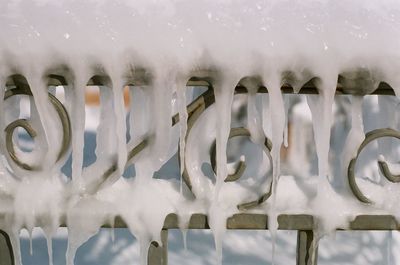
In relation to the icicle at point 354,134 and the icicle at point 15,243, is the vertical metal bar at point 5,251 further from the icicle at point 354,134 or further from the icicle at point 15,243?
the icicle at point 354,134

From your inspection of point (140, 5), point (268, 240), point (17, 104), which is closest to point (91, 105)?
point (268, 240)

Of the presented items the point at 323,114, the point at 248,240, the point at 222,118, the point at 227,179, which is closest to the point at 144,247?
the point at 227,179

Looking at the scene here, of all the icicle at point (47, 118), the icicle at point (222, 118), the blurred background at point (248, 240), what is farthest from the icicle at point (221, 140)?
the blurred background at point (248, 240)

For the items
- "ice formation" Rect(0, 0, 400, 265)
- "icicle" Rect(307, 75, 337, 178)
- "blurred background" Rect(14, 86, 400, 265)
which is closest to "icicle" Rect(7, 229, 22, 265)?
"ice formation" Rect(0, 0, 400, 265)

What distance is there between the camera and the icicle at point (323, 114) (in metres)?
1.23

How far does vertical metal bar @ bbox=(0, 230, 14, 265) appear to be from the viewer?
134cm

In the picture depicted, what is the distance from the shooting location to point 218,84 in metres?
1.22

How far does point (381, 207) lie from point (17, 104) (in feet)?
2.78

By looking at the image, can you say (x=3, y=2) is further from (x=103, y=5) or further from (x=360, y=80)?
(x=360, y=80)

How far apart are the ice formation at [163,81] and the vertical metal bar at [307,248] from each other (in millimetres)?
45

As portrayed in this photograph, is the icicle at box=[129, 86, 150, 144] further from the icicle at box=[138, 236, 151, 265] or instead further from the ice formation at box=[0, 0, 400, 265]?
the icicle at box=[138, 236, 151, 265]

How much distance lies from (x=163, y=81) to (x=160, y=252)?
387mm

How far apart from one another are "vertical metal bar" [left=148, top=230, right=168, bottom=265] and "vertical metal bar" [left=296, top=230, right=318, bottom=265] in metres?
0.30

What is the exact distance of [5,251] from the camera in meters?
1.35
